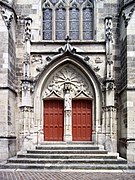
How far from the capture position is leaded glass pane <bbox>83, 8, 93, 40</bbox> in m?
12.2

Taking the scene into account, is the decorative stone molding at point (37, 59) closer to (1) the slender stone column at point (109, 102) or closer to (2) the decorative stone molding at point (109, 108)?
(1) the slender stone column at point (109, 102)

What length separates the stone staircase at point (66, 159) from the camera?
8875 millimetres

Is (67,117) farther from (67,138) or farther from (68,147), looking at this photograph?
(68,147)

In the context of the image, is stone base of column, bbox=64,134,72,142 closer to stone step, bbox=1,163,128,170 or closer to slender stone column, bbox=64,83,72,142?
slender stone column, bbox=64,83,72,142

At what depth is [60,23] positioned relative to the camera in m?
12.3

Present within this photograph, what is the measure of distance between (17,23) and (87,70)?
349cm

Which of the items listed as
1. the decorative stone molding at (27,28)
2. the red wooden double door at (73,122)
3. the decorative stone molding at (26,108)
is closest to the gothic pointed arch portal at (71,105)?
the red wooden double door at (73,122)

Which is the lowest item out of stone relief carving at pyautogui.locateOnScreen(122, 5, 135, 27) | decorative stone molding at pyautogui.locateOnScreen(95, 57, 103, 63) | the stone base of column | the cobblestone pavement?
the cobblestone pavement

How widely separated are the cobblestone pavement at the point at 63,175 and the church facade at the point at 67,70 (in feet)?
7.94

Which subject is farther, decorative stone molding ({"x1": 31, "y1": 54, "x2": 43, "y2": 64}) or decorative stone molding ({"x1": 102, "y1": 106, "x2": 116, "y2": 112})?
decorative stone molding ({"x1": 31, "y1": 54, "x2": 43, "y2": 64})

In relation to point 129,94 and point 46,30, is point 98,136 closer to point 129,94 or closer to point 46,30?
point 129,94

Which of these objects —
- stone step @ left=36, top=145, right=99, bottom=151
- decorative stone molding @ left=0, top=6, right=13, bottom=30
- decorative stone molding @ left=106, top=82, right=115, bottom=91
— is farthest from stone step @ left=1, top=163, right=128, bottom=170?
decorative stone molding @ left=0, top=6, right=13, bottom=30

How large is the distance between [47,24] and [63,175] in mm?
6797

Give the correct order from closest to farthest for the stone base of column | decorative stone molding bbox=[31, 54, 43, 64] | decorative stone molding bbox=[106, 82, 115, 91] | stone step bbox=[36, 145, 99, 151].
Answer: stone step bbox=[36, 145, 99, 151] → decorative stone molding bbox=[106, 82, 115, 91] → the stone base of column → decorative stone molding bbox=[31, 54, 43, 64]
